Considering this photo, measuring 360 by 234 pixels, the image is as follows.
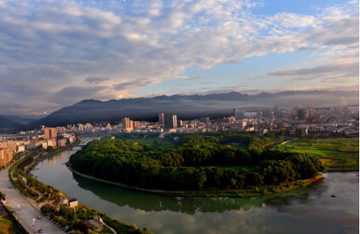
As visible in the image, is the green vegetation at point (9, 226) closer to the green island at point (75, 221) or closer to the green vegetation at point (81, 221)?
the green island at point (75, 221)

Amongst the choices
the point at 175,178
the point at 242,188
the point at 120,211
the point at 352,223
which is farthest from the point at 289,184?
the point at 120,211

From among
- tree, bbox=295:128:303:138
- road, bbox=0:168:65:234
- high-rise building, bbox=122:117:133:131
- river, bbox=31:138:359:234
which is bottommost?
river, bbox=31:138:359:234

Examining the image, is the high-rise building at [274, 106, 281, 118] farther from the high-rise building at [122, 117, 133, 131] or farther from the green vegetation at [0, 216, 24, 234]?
the high-rise building at [122, 117, 133, 131]

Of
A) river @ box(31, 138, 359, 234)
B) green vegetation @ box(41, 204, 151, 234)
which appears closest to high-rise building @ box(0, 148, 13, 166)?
river @ box(31, 138, 359, 234)

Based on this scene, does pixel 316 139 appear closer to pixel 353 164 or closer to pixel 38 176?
pixel 353 164

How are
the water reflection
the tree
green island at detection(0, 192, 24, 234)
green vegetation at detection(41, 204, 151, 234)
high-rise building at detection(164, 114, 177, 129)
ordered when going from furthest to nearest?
1. high-rise building at detection(164, 114, 177, 129)
2. the tree
3. the water reflection
4. green island at detection(0, 192, 24, 234)
5. green vegetation at detection(41, 204, 151, 234)

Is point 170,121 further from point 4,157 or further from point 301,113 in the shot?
point 4,157
